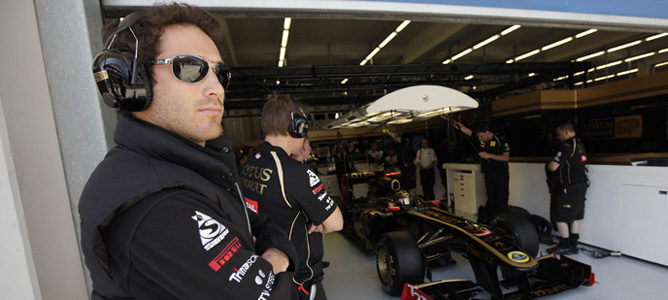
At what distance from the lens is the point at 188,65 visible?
774mm

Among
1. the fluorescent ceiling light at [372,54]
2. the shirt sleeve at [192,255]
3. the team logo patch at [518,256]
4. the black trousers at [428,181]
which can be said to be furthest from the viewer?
the fluorescent ceiling light at [372,54]

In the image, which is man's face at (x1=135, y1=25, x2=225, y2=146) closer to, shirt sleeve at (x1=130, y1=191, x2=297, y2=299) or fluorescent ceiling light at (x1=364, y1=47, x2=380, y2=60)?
shirt sleeve at (x1=130, y1=191, x2=297, y2=299)

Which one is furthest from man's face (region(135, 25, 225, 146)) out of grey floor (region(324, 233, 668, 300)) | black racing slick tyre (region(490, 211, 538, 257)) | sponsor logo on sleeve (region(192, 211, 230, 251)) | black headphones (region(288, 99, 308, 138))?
black racing slick tyre (region(490, 211, 538, 257))

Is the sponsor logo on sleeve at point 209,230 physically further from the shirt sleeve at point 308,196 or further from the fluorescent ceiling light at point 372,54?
the fluorescent ceiling light at point 372,54

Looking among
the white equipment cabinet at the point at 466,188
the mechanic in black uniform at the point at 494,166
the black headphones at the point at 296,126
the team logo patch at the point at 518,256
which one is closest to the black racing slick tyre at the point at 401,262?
→ the team logo patch at the point at 518,256

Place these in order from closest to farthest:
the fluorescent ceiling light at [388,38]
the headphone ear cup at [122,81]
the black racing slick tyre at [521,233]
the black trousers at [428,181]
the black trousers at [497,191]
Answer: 1. the headphone ear cup at [122,81]
2. the black racing slick tyre at [521,233]
3. the black trousers at [497,191]
4. the black trousers at [428,181]
5. the fluorescent ceiling light at [388,38]

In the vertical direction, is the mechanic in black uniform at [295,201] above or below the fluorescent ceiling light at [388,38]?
below

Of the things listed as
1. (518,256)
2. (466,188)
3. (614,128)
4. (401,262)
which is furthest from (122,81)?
(614,128)

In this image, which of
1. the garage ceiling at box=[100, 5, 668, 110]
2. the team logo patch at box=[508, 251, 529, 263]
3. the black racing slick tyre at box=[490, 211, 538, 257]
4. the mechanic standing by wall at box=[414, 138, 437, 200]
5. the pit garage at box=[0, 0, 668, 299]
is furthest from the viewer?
the garage ceiling at box=[100, 5, 668, 110]

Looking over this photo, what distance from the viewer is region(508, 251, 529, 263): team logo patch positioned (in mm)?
2488

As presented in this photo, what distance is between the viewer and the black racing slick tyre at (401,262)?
9.48 feet

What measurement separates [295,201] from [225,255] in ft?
3.16

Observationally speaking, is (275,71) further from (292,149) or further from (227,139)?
(227,139)

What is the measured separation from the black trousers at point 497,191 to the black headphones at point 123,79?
5554mm
